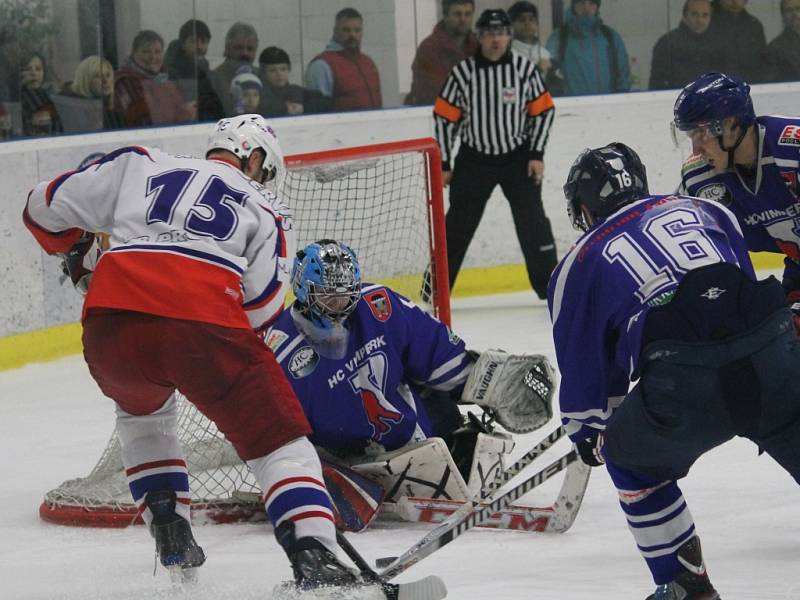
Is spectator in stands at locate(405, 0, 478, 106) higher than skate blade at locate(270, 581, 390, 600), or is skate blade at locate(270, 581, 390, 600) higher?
spectator in stands at locate(405, 0, 478, 106)

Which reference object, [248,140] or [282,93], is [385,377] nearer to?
[248,140]

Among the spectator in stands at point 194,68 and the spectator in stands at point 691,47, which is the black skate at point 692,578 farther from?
the spectator in stands at point 691,47

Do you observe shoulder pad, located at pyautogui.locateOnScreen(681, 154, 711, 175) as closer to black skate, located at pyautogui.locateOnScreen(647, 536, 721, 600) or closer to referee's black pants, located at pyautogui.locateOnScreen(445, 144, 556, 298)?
black skate, located at pyautogui.locateOnScreen(647, 536, 721, 600)

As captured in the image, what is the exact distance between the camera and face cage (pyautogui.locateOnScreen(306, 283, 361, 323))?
3537mm

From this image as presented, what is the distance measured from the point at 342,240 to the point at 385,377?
1.91m

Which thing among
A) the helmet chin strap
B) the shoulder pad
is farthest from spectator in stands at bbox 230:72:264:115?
the helmet chin strap

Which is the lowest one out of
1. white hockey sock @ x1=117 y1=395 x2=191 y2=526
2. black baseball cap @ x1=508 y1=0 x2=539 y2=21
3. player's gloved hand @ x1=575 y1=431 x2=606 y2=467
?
white hockey sock @ x1=117 y1=395 x2=191 y2=526

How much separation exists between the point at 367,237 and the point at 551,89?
235 cm

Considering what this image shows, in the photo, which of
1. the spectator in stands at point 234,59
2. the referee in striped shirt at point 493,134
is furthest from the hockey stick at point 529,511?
the spectator in stands at point 234,59

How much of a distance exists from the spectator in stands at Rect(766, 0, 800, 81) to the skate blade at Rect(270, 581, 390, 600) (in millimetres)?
5858

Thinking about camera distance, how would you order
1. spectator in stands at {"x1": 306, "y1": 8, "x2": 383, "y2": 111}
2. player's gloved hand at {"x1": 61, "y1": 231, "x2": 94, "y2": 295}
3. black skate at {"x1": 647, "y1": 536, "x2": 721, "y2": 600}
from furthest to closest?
spectator in stands at {"x1": 306, "y1": 8, "x2": 383, "y2": 111}, player's gloved hand at {"x1": 61, "y1": 231, "x2": 94, "y2": 295}, black skate at {"x1": 647, "y1": 536, "x2": 721, "y2": 600}

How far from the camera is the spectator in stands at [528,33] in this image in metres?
7.70

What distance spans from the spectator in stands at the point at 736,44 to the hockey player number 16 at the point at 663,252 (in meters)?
5.64

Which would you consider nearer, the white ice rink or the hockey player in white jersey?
the hockey player in white jersey
